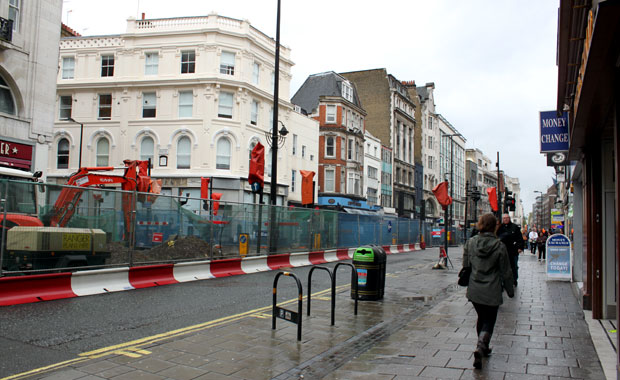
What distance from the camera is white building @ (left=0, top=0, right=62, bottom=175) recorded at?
1847 cm

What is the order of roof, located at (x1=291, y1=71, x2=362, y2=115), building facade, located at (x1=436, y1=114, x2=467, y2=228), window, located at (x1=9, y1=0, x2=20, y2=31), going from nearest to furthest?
window, located at (x1=9, y1=0, x2=20, y2=31)
roof, located at (x1=291, y1=71, x2=362, y2=115)
building facade, located at (x1=436, y1=114, x2=467, y2=228)

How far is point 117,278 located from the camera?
1091cm

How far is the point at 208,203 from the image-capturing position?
592 inches

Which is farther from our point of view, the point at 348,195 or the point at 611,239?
the point at 348,195

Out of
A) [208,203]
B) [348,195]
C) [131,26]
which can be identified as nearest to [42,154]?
[208,203]

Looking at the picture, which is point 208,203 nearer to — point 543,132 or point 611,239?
point 543,132

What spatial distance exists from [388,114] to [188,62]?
33.2m

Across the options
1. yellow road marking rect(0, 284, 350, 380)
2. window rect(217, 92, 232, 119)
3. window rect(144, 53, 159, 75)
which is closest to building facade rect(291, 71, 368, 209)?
window rect(217, 92, 232, 119)

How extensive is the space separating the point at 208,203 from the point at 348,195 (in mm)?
33475

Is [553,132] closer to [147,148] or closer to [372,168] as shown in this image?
[147,148]

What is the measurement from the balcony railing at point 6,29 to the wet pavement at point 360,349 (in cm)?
1617

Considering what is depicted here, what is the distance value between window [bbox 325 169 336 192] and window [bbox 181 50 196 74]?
17.9 metres

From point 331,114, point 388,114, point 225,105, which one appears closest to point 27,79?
point 225,105

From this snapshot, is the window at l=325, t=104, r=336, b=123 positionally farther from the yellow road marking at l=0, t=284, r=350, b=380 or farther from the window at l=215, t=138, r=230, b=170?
the yellow road marking at l=0, t=284, r=350, b=380
